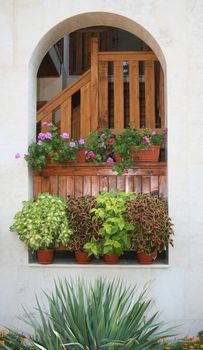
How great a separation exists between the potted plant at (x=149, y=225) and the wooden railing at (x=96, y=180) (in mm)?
402

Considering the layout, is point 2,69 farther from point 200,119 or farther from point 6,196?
point 200,119

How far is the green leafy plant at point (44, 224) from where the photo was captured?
3.71 meters

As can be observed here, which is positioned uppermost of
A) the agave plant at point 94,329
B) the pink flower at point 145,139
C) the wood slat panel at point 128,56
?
the wood slat panel at point 128,56

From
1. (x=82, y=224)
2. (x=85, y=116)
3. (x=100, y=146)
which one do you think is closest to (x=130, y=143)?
(x=100, y=146)

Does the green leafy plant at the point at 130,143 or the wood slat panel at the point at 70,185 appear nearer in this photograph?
the green leafy plant at the point at 130,143

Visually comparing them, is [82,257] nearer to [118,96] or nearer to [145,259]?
[145,259]

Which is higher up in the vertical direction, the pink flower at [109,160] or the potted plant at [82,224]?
the pink flower at [109,160]

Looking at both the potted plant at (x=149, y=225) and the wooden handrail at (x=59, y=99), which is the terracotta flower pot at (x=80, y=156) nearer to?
the potted plant at (x=149, y=225)

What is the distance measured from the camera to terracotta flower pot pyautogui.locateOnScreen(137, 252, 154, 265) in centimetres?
388

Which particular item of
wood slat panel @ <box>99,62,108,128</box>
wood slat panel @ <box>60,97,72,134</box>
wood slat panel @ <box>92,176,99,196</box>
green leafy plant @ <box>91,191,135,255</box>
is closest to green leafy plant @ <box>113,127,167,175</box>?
wood slat panel @ <box>92,176,99,196</box>

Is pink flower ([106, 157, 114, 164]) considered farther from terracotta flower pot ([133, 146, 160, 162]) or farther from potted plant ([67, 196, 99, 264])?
potted plant ([67, 196, 99, 264])

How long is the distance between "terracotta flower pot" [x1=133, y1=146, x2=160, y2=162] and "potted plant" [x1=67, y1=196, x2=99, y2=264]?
690 millimetres

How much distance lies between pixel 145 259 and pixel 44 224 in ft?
3.43

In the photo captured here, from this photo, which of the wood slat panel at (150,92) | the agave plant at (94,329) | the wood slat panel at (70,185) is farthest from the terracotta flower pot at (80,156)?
the agave plant at (94,329)
